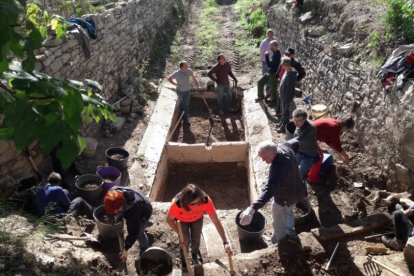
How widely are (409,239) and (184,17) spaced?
18.6 metres

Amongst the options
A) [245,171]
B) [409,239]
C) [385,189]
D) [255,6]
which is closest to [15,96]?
[409,239]

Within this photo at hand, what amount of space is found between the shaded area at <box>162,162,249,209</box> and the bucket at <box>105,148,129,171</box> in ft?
5.74

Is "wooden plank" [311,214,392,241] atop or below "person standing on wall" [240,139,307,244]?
below

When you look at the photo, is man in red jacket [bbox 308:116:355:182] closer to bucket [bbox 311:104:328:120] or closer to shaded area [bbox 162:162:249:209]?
bucket [bbox 311:104:328:120]

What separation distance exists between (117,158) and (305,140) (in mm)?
3767

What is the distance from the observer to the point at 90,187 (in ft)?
21.1

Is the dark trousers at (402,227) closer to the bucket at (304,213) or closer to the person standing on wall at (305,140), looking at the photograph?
the bucket at (304,213)

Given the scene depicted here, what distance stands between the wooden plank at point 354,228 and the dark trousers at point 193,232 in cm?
160

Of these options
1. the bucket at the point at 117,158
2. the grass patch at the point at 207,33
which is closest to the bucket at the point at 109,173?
the bucket at the point at 117,158

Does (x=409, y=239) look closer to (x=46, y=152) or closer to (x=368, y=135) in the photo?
(x=368, y=135)

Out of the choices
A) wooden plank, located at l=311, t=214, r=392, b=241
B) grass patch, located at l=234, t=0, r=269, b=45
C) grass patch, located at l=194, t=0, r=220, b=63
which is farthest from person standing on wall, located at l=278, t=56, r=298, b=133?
grass patch, located at l=234, t=0, r=269, b=45

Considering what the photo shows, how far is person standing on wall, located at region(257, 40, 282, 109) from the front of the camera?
9.30 metres

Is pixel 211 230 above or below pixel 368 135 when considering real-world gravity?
below

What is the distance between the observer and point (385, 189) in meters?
6.09
